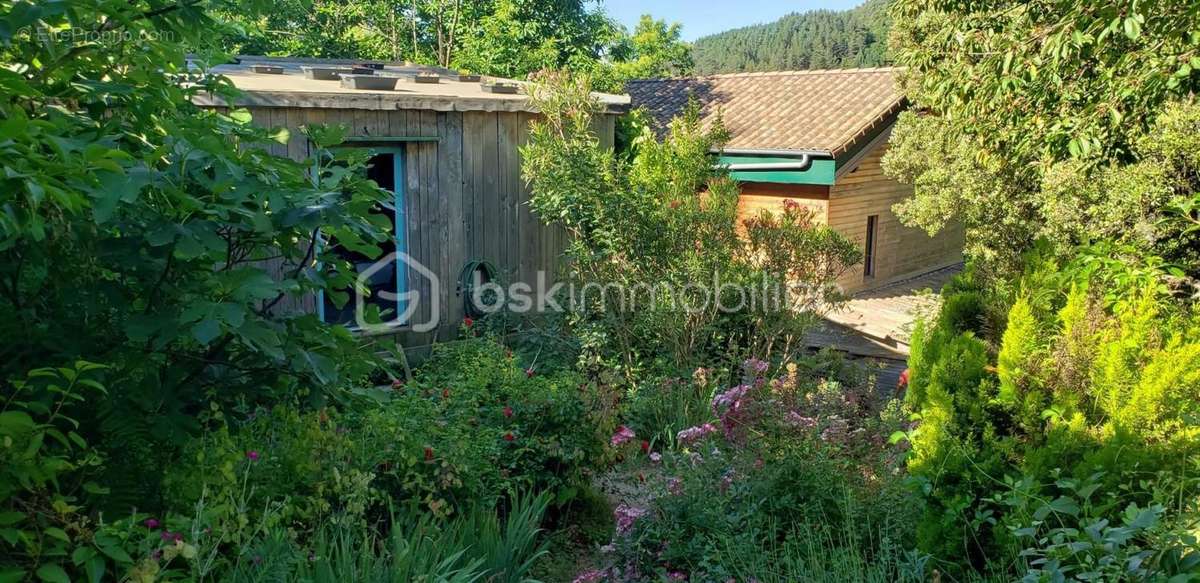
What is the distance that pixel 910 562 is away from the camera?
133 inches

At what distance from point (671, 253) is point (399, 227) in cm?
223

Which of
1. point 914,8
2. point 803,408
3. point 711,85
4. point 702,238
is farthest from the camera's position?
point 711,85

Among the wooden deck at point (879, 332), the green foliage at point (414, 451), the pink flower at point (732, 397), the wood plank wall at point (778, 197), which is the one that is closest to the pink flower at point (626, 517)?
the green foliage at point (414, 451)

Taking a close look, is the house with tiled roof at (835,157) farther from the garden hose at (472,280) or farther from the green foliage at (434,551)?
the green foliage at (434,551)

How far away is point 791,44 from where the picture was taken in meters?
64.1

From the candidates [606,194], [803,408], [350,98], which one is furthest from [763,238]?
[350,98]

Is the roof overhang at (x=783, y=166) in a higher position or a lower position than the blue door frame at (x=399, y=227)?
higher

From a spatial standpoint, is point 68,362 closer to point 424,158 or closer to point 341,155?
point 341,155

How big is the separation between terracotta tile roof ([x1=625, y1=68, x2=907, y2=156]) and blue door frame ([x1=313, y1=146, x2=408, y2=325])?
464 centimetres

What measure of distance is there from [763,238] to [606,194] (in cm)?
133

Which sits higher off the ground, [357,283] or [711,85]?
[711,85]

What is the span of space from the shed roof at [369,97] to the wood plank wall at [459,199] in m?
0.12

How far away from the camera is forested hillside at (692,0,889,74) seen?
58531mm

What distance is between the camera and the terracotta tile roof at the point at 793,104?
40.4 feet
